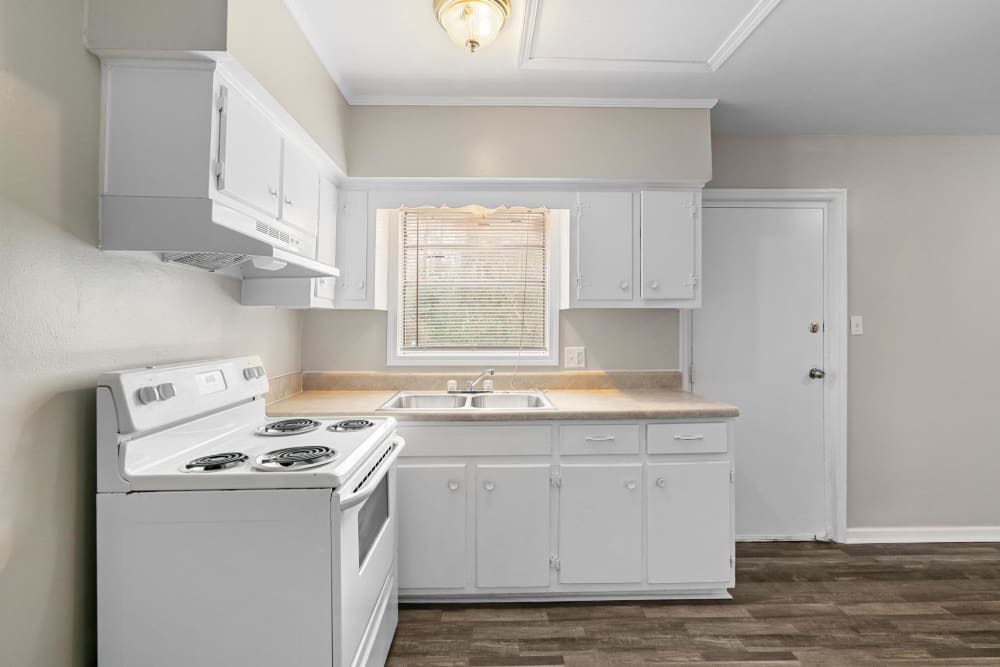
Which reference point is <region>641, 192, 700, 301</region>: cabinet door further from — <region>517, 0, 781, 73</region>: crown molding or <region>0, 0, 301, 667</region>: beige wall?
<region>0, 0, 301, 667</region>: beige wall

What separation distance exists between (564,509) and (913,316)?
249cm

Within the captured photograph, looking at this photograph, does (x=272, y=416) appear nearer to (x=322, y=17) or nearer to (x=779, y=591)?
(x=322, y=17)

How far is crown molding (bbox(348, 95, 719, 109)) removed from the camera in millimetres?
2676

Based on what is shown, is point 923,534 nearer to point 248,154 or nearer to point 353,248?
point 353,248

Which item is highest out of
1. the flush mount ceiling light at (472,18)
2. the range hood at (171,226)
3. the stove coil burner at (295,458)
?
the flush mount ceiling light at (472,18)

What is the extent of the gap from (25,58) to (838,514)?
13.1 ft

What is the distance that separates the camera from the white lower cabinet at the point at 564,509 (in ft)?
7.61

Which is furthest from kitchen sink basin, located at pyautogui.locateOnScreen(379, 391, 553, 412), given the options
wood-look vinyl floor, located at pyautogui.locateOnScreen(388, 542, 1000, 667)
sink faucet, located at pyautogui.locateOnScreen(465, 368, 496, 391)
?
wood-look vinyl floor, located at pyautogui.locateOnScreen(388, 542, 1000, 667)

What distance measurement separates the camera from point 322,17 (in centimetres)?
203

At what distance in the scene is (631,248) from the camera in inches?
108

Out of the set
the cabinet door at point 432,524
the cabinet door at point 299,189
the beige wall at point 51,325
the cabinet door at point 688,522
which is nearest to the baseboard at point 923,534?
the cabinet door at point 688,522

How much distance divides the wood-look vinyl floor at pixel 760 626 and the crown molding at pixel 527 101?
2.38 meters

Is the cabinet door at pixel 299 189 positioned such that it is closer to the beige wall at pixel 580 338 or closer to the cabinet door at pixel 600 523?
the beige wall at pixel 580 338

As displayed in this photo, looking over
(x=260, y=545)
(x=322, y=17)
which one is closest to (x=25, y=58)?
(x=322, y=17)
